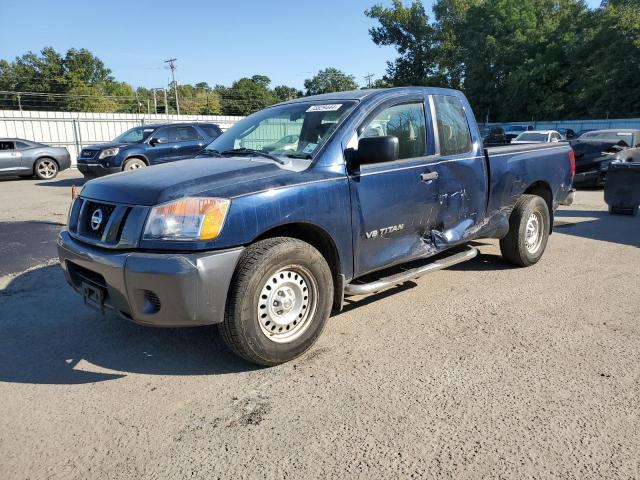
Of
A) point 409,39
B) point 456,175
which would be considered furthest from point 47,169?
point 409,39

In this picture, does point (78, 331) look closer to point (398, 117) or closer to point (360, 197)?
point (360, 197)

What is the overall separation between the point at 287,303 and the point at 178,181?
107cm

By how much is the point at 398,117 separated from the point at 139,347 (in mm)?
2758

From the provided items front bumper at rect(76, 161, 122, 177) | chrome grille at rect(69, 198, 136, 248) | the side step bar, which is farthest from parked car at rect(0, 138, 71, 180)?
the side step bar

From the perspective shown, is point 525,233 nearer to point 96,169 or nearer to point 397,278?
point 397,278

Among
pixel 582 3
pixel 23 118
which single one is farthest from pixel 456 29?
pixel 23 118

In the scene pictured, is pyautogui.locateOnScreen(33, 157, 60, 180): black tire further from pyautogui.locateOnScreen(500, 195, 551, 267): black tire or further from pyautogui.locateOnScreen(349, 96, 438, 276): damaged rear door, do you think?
pyautogui.locateOnScreen(500, 195, 551, 267): black tire

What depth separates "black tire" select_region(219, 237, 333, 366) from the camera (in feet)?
9.88

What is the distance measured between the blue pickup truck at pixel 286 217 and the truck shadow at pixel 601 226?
355cm

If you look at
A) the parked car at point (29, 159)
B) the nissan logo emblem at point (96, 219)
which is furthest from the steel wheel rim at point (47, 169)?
the nissan logo emblem at point (96, 219)

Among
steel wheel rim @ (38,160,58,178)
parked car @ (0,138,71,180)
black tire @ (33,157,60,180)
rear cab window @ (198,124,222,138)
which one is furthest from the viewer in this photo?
steel wheel rim @ (38,160,58,178)

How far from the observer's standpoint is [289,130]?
4.03 m

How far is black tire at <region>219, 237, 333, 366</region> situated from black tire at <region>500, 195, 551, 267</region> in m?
2.76

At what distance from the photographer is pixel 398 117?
13.5ft
